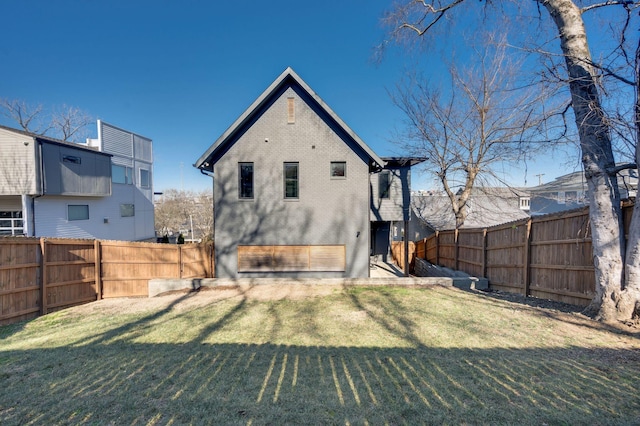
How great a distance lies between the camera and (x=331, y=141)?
10.7 m

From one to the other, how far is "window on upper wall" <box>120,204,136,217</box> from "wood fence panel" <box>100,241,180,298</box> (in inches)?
590

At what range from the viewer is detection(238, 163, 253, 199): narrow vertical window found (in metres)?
10.6

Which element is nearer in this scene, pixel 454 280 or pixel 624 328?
pixel 624 328

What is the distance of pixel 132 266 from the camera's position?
9.45m

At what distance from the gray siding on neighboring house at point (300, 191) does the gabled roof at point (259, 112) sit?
0.20 metres

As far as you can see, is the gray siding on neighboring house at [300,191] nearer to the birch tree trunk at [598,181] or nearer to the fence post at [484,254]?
the fence post at [484,254]

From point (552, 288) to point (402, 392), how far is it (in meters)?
5.88

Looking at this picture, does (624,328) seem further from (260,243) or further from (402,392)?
(260,243)

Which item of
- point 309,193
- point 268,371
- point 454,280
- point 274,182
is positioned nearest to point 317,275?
point 309,193

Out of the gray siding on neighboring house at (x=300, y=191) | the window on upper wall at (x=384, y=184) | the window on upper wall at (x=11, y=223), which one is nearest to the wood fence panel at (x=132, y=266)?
the gray siding on neighboring house at (x=300, y=191)

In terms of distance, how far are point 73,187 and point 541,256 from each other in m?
23.9

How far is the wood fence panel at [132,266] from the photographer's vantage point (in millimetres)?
9078

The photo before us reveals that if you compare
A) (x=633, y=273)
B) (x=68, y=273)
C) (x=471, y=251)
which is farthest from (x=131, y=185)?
(x=633, y=273)

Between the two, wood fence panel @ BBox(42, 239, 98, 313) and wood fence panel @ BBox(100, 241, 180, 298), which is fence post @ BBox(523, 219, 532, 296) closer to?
wood fence panel @ BBox(100, 241, 180, 298)
